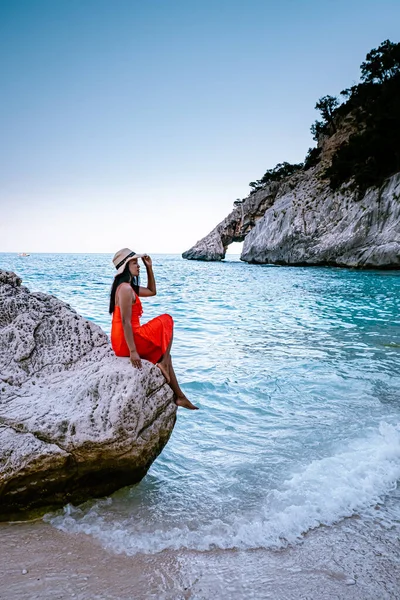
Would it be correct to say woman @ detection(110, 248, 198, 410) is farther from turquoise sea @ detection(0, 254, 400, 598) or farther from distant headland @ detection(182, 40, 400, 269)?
distant headland @ detection(182, 40, 400, 269)

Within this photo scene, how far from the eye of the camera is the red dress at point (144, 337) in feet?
13.0

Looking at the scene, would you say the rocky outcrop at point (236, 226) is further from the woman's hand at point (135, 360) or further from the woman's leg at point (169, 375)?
the woman's hand at point (135, 360)

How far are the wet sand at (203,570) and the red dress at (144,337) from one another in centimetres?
155

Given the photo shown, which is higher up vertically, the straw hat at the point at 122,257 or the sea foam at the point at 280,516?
the straw hat at the point at 122,257

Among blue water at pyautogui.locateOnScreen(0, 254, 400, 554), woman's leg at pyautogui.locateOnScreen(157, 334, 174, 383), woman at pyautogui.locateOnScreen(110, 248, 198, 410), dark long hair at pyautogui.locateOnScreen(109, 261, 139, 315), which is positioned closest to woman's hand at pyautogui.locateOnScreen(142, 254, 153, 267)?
woman at pyautogui.locateOnScreen(110, 248, 198, 410)

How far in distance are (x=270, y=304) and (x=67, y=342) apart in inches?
561

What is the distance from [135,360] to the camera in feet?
12.2

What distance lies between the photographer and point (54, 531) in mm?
3092

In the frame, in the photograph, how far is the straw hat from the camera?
4.16 m

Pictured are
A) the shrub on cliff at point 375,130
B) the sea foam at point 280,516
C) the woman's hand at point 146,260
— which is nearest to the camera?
the sea foam at point 280,516

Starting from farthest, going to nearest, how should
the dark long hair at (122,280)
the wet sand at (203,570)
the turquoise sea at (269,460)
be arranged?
the dark long hair at (122,280), the turquoise sea at (269,460), the wet sand at (203,570)

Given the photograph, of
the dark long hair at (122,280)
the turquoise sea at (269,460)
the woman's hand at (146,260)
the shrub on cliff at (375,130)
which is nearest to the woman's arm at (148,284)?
the woman's hand at (146,260)

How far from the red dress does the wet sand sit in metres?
1.55

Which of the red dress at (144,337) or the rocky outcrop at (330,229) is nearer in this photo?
the red dress at (144,337)
